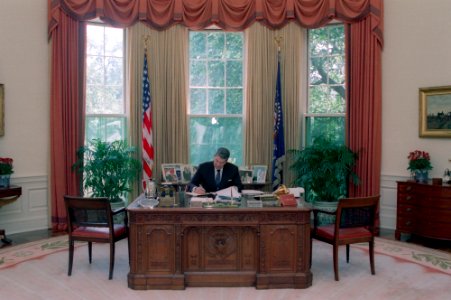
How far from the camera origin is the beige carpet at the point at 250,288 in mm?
4465

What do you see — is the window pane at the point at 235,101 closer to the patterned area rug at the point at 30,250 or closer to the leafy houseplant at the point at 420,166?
the leafy houseplant at the point at 420,166

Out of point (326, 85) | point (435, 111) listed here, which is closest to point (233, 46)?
point (326, 85)

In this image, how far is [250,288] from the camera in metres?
4.64

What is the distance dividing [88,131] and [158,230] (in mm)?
3800

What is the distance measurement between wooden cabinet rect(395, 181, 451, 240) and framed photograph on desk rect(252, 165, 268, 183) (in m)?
2.15

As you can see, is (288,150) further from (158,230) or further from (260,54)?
(158,230)

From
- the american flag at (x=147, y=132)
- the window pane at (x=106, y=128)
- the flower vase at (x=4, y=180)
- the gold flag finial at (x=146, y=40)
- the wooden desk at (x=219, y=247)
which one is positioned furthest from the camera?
the window pane at (x=106, y=128)

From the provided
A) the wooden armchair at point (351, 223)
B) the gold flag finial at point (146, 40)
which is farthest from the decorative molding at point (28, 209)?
the wooden armchair at point (351, 223)

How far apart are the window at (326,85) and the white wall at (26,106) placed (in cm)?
436

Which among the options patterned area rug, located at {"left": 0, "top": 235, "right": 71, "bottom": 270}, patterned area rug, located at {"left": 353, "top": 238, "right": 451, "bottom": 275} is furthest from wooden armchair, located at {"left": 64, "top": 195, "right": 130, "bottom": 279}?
patterned area rug, located at {"left": 353, "top": 238, "right": 451, "bottom": 275}

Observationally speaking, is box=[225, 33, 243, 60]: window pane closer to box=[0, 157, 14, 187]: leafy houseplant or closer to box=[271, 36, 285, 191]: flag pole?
box=[271, 36, 285, 191]: flag pole

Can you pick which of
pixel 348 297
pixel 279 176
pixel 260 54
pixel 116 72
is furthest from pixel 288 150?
pixel 348 297

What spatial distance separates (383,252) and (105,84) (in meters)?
5.13

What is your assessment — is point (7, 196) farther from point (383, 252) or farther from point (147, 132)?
point (383, 252)
